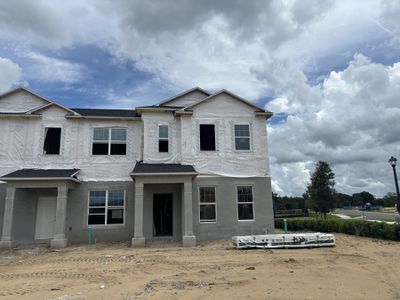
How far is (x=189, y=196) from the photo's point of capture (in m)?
16.5

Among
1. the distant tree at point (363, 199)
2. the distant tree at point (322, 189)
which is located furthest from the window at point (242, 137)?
the distant tree at point (363, 199)

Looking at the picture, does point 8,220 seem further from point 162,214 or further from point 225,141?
point 225,141

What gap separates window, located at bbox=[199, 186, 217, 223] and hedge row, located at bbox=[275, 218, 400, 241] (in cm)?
775

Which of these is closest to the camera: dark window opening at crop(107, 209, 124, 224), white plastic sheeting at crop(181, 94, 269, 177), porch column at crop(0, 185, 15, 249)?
porch column at crop(0, 185, 15, 249)

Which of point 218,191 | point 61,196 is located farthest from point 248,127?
point 61,196

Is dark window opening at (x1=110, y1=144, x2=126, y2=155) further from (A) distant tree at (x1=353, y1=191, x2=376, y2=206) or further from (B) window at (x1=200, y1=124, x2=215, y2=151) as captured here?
(A) distant tree at (x1=353, y1=191, x2=376, y2=206)

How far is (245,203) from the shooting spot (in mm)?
18094

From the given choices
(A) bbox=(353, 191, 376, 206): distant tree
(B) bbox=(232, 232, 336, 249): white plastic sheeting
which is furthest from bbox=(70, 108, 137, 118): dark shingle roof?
(A) bbox=(353, 191, 376, 206): distant tree

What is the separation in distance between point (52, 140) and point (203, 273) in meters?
12.6

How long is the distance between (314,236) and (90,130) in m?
12.9

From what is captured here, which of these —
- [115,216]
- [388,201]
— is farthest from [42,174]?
[388,201]

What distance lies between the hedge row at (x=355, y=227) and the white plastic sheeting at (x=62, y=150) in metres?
12.2

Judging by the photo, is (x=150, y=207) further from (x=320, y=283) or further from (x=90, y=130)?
(x=320, y=283)

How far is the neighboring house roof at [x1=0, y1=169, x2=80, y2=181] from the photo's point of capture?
16.0 metres
